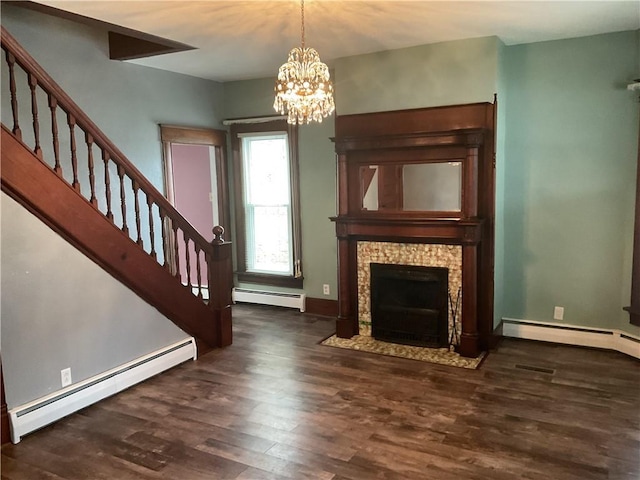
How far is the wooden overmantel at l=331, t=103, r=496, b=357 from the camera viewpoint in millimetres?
4227

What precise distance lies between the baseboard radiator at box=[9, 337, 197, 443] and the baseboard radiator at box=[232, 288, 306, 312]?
1.73 m

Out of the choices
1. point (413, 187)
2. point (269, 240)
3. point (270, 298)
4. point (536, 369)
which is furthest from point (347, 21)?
point (270, 298)

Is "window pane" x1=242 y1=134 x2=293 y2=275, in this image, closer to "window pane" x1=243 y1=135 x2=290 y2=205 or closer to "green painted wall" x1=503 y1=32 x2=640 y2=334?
"window pane" x1=243 y1=135 x2=290 y2=205

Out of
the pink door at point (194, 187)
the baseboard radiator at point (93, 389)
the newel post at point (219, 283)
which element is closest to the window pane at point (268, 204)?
the pink door at point (194, 187)

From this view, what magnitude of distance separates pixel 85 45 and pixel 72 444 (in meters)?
3.26

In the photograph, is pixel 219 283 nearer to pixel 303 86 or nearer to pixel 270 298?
pixel 270 298

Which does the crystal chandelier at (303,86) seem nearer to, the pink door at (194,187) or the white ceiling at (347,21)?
the white ceiling at (347,21)

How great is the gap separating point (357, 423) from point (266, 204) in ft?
11.1

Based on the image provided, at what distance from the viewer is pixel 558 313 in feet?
15.0

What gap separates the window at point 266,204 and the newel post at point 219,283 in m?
1.38

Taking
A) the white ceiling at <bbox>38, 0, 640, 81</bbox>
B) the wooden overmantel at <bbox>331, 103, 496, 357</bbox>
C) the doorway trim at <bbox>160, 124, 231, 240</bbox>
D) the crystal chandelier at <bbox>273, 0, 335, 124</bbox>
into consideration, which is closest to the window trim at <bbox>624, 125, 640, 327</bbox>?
the wooden overmantel at <bbox>331, 103, 496, 357</bbox>

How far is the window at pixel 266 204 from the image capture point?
5.84 metres

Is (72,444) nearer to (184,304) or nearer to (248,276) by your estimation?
(184,304)

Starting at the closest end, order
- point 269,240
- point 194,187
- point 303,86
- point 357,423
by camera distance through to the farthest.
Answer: point 303,86 → point 357,423 → point 269,240 → point 194,187
